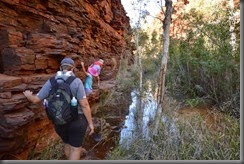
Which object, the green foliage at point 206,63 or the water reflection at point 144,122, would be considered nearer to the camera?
the water reflection at point 144,122

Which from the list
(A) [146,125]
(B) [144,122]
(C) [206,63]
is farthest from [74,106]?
Answer: (C) [206,63]

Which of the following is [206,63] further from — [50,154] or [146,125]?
[50,154]

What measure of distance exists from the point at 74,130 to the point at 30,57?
2.62 m

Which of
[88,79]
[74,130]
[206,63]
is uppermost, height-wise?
[206,63]

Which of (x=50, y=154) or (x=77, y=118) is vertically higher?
(x=77, y=118)

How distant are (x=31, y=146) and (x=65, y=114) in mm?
1987

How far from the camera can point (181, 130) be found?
4.85m

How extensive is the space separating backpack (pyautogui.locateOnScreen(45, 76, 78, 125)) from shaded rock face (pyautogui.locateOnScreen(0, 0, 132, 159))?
115cm

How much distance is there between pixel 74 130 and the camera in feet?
11.4

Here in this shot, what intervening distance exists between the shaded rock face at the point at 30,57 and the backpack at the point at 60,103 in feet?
3.79

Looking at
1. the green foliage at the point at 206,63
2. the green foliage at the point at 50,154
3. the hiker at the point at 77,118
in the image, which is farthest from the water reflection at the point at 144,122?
the hiker at the point at 77,118

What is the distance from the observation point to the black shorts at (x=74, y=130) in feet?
11.4

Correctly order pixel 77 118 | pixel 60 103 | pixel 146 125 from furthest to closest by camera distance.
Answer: pixel 146 125, pixel 77 118, pixel 60 103

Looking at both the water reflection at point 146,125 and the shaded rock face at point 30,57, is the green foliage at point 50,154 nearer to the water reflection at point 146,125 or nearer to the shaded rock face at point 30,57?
the shaded rock face at point 30,57
